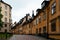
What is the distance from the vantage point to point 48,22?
3712 cm

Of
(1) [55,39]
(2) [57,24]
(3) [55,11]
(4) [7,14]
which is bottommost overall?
(1) [55,39]

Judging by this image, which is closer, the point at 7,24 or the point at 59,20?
the point at 59,20

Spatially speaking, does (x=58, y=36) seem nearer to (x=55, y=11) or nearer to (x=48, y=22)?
(x=55, y=11)

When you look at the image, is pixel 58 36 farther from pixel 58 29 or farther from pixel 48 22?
pixel 48 22

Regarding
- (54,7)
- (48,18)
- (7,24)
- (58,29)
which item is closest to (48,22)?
(48,18)

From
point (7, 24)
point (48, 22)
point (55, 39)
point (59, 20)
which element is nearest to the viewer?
point (59, 20)

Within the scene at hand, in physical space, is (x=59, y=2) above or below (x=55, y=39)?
above

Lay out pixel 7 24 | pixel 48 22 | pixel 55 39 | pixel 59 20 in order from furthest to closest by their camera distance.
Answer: pixel 7 24, pixel 48 22, pixel 55 39, pixel 59 20

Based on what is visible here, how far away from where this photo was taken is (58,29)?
28.7 meters

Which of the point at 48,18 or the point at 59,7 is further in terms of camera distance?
the point at 48,18

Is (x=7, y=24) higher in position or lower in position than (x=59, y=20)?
higher

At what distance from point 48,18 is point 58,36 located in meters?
9.18

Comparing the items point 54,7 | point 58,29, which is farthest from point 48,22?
point 58,29

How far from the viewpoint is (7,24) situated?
92.9 metres
